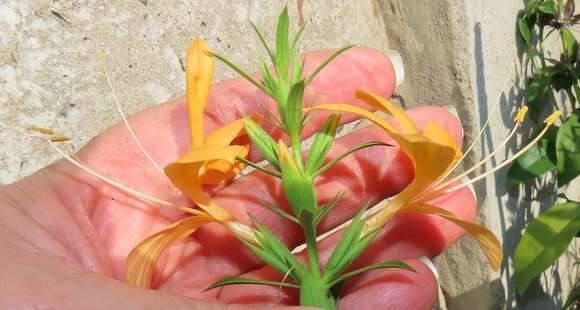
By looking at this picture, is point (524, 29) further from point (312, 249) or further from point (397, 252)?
point (312, 249)

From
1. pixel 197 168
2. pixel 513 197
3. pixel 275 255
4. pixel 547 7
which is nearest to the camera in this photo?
pixel 197 168

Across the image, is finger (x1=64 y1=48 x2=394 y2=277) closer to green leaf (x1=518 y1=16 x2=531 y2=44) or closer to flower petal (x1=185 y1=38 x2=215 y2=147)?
flower petal (x1=185 y1=38 x2=215 y2=147)

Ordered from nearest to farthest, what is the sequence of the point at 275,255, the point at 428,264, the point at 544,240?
the point at 275,255, the point at 428,264, the point at 544,240

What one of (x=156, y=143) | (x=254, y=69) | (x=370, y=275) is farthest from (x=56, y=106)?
(x=370, y=275)

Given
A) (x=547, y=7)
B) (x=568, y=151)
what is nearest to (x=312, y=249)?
(x=568, y=151)

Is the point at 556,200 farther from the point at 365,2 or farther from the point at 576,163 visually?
the point at 365,2
